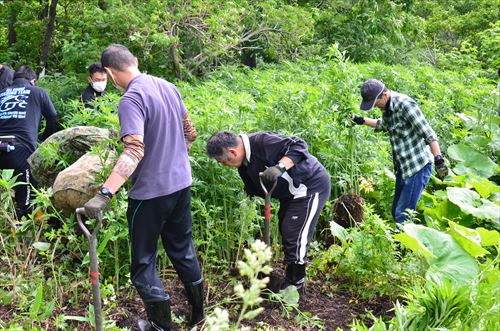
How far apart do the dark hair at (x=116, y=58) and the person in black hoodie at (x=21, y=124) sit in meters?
2.73

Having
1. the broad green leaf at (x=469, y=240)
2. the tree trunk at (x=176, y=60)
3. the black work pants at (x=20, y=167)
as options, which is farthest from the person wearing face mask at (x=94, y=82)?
the broad green leaf at (x=469, y=240)

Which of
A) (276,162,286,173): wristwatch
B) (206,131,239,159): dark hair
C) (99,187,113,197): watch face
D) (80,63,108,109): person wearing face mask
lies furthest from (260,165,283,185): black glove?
(80,63,108,109): person wearing face mask

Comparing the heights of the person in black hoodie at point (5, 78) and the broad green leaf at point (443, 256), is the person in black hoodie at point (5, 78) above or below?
above

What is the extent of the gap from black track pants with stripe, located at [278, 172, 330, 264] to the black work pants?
2.96 meters

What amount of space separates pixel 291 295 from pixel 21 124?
3609mm

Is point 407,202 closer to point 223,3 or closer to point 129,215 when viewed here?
point 129,215

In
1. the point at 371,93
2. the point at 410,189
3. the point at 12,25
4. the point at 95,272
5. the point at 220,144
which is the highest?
the point at 371,93

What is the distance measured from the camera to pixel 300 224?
4449mm

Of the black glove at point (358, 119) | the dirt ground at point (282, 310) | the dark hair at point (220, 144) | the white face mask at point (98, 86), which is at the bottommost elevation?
the dirt ground at point (282, 310)

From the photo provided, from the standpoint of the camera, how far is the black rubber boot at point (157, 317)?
384 centimetres

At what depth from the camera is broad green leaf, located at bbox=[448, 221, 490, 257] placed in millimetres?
4188

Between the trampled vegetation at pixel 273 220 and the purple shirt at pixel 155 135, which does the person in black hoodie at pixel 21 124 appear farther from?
the purple shirt at pixel 155 135

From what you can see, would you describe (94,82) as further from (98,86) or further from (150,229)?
(150,229)

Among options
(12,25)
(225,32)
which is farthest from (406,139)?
(12,25)
